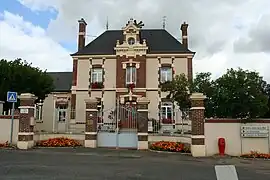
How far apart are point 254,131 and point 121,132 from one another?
695cm

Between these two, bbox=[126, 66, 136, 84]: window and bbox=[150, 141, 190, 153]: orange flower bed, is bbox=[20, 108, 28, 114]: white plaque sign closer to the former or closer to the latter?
bbox=[150, 141, 190, 153]: orange flower bed

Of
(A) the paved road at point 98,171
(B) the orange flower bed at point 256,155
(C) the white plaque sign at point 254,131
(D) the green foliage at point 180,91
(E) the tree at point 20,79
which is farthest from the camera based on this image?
(E) the tree at point 20,79

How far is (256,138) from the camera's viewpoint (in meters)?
15.8

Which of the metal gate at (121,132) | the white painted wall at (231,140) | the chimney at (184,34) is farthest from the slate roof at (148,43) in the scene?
the white painted wall at (231,140)

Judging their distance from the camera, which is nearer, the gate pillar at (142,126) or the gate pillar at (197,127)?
the gate pillar at (197,127)

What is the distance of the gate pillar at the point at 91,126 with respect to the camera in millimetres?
18406

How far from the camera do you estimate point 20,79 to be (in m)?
26.9

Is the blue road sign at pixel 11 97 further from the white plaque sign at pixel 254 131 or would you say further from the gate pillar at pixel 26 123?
the white plaque sign at pixel 254 131

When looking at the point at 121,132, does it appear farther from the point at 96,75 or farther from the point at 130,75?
the point at 96,75

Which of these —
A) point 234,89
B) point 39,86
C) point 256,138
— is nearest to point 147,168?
point 256,138

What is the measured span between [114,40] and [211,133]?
20.0 metres

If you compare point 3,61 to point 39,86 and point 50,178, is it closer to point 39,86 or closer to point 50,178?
point 39,86

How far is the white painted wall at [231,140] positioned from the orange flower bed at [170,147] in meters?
1.31

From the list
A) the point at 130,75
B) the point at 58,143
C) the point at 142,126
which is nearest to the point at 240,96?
Answer: the point at 142,126
